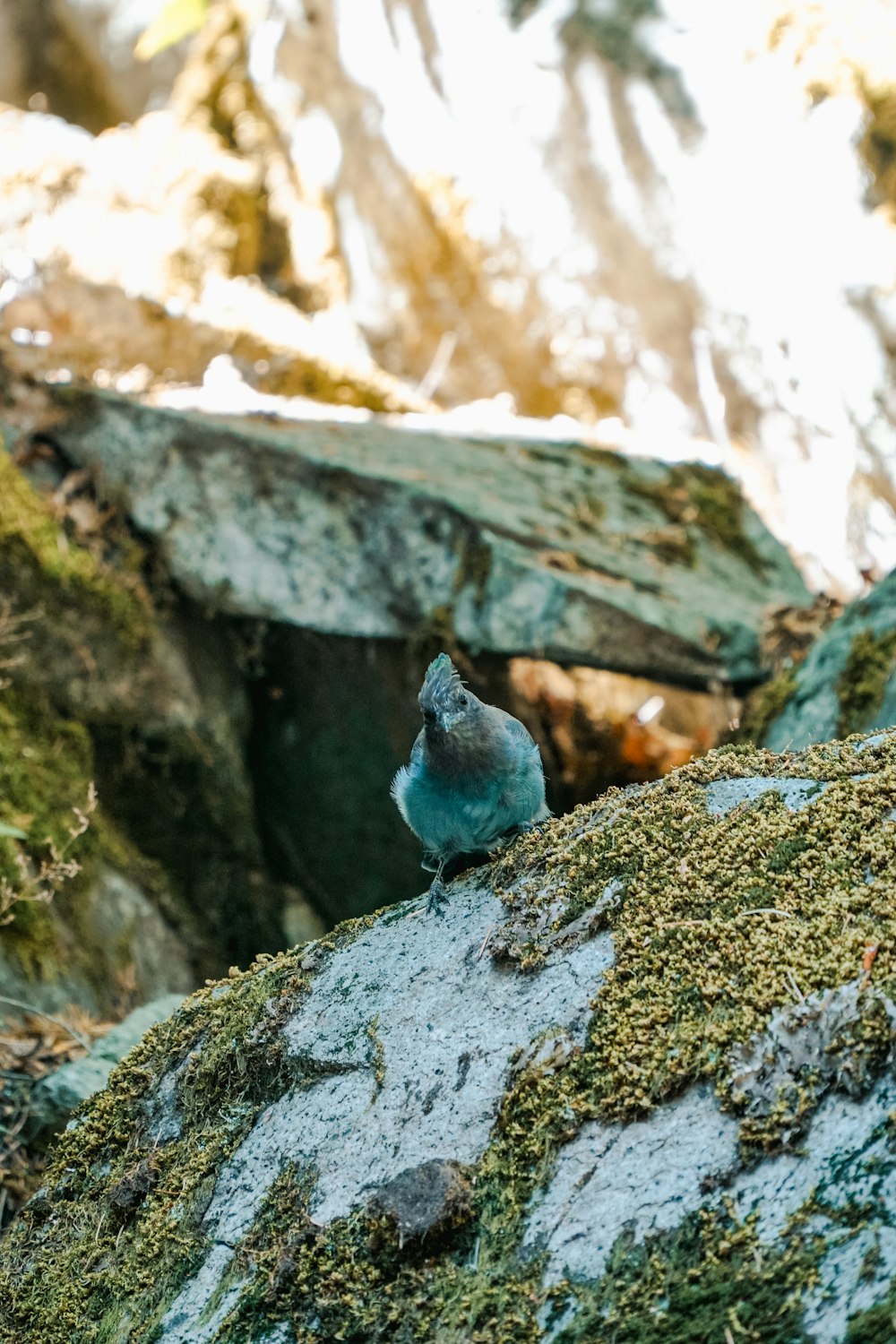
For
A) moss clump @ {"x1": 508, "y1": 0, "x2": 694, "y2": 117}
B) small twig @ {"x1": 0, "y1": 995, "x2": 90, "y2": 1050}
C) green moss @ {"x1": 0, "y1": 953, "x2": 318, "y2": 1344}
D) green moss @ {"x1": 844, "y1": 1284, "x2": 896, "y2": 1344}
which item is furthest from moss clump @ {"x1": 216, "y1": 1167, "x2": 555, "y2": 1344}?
moss clump @ {"x1": 508, "y1": 0, "x2": 694, "y2": 117}

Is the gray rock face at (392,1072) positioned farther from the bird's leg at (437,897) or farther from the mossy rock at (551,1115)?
the bird's leg at (437,897)

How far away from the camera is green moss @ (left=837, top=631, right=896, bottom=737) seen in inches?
218

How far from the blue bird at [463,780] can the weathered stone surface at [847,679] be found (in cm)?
180

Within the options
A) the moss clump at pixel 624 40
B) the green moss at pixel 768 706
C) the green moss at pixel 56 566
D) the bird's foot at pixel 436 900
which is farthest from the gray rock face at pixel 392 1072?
the moss clump at pixel 624 40

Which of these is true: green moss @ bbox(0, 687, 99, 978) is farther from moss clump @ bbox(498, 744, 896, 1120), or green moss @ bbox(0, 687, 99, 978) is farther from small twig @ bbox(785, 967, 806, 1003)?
small twig @ bbox(785, 967, 806, 1003)

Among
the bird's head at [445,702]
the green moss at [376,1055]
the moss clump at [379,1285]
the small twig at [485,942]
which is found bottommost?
the moss clump at [379,1285]

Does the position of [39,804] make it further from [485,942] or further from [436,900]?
[485,942]

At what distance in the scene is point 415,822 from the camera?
4309mm

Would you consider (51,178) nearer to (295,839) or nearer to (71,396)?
(71,396)

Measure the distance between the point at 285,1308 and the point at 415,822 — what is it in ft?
6.23

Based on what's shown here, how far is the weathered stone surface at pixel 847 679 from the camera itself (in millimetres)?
5586

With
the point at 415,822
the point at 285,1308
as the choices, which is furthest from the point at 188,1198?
the point at 415,822

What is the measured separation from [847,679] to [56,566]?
15.6 feet

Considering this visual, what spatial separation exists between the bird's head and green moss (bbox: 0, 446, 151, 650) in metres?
3.84
